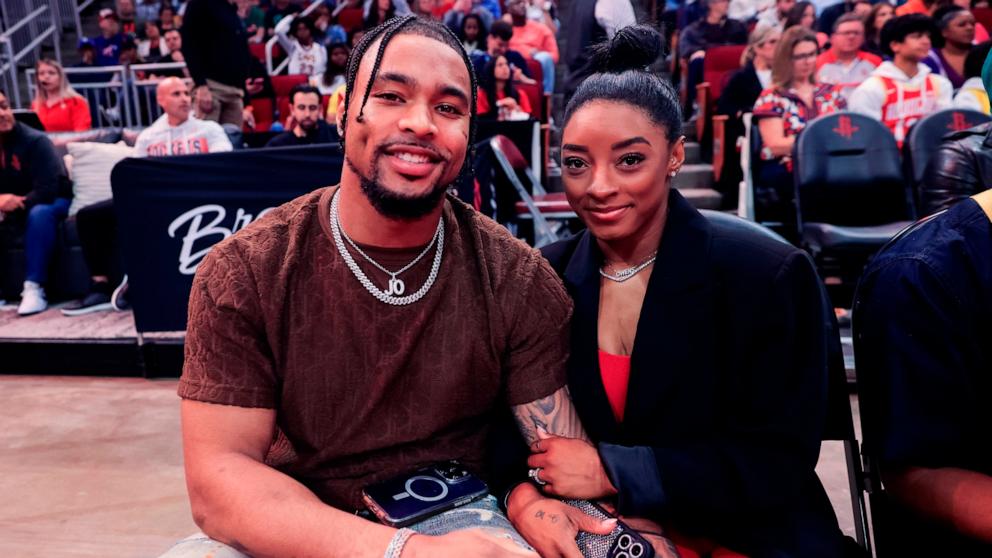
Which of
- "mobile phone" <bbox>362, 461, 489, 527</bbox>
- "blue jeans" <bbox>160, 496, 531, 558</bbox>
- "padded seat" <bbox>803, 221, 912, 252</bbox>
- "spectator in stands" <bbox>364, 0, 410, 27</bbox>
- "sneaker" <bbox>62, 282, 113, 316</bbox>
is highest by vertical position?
"spectator in stands" <bbox>364, 0, 410, 27</bbox>

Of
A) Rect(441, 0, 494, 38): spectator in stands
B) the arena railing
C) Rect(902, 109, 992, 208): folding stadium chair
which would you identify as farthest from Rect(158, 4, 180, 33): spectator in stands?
Rect(902, 109, 992, 208): folding stadium chair

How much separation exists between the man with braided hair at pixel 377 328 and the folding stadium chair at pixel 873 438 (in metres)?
0.53

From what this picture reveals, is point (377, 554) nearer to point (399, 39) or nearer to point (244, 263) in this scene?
point (244, 263)

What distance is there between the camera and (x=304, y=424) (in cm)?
151

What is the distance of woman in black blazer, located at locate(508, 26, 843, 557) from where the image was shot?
1.41 meters

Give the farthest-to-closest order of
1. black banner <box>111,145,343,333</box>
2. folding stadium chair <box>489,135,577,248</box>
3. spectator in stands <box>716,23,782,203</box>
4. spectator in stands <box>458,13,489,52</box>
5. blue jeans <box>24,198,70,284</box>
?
spectator in stands <box>458,13,489,52</box>, spectator in stands <box>716,23,782,203</box>, blue jeans <box>24,198,70,284</box>, folding stadium chair <box>489,135,577,248</box>, black banner <box>111,145,343,333</box>

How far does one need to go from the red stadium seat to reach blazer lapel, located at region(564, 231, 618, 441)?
1000cm

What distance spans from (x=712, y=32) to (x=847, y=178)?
463cm

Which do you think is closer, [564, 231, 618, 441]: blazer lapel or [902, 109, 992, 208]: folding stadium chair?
[564, 231, 618, 441]: blazer lapel

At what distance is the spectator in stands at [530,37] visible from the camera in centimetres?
898

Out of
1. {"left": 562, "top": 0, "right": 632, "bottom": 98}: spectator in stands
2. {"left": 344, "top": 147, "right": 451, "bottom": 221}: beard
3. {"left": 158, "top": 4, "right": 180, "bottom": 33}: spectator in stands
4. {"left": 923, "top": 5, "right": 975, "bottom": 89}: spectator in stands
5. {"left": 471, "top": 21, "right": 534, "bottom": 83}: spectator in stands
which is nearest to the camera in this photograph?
{"left": 344, "top": 147, "right": 451, "bottom": 221}: beard

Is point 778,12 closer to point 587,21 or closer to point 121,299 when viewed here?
point 587,21

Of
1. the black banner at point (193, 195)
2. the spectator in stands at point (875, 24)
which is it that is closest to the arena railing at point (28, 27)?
the black banner at point (193, 195)

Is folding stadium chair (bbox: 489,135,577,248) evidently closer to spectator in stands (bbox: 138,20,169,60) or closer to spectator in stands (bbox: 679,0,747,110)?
spectator in stands (bbox: 679,0,747,110)
